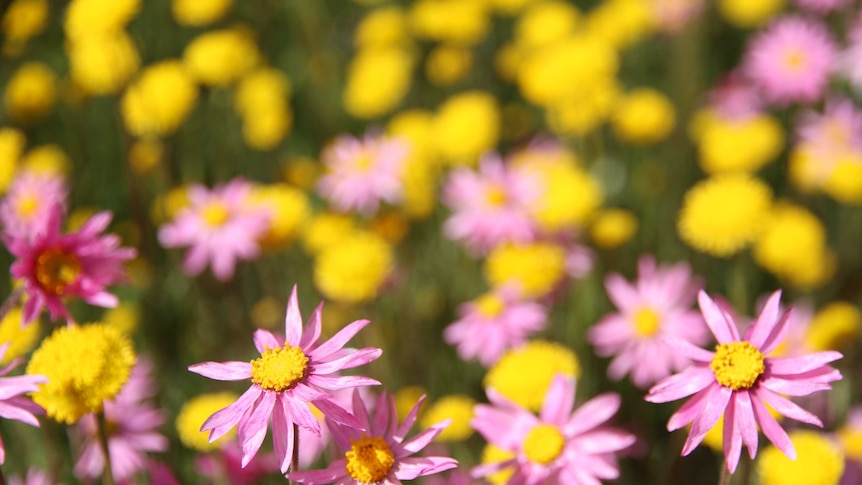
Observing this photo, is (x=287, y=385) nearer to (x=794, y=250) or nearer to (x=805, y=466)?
(x=805, y=466)

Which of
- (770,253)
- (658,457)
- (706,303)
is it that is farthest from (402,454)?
(770,253)

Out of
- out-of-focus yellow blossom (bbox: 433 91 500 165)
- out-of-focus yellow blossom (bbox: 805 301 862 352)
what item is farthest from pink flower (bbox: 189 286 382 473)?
out-of-focus yellow blossom (bbox: 433 91 500 165)

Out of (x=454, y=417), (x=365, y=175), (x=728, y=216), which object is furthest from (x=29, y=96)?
(x=728, y=216)

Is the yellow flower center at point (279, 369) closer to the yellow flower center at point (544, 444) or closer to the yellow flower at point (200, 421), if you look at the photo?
the yellow flower center at point (544, 444)

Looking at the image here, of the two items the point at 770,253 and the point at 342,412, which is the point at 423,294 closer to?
the point at 770,253

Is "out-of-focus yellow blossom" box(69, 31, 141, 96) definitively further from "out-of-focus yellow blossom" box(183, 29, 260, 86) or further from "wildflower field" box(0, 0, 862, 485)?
"out-of-focus yellow blossom" box(183, 29, 260, 86)
